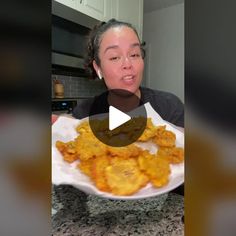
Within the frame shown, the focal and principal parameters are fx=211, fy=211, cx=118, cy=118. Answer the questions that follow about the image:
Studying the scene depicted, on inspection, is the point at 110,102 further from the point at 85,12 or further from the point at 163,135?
the point at 85,12

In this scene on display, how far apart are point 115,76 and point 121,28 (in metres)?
0.10

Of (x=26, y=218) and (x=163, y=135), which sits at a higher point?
(x=163, y=135)

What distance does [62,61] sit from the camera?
18.8 inches

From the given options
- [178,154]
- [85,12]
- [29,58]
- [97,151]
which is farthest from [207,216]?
[85,12]

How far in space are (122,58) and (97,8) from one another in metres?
0.15

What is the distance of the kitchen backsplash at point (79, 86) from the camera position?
0.44 meters

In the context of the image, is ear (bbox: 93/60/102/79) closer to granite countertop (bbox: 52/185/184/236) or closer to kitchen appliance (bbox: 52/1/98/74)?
kitchen appliance (bbox: 52/1/98/74)

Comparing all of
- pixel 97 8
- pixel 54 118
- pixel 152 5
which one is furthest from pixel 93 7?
pixel 54 118

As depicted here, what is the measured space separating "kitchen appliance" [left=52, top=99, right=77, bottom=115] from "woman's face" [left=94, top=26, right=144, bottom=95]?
0.10m

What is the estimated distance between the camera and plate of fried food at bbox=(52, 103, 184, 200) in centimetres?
36

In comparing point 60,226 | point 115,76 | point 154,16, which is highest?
point 154,16

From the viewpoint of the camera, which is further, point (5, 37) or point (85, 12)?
point (85, 12)

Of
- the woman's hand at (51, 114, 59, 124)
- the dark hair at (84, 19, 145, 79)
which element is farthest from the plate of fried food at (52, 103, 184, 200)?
the dark hair at (84, 19, 145, 79)
